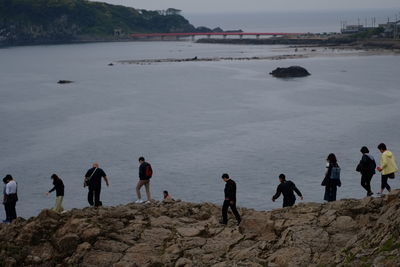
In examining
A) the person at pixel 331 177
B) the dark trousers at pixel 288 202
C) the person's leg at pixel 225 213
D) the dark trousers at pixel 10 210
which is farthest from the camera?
the dark trousers at pixel 10 210

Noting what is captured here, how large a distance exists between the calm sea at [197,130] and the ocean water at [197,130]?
105 millimetres

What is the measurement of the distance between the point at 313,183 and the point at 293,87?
52.7m

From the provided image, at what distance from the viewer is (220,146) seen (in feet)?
145

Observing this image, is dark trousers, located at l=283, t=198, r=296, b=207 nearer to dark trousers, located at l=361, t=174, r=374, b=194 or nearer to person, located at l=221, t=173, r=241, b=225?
person, located at l=221, t=173, r=241, b=225

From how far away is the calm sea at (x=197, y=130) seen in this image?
33.5 m

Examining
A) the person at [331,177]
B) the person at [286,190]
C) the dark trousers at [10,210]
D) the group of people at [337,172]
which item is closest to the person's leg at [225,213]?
the person at [286,190]

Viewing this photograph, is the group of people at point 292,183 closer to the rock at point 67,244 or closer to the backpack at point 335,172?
the backpack at point 335,172

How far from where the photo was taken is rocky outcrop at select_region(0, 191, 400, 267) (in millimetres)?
13822

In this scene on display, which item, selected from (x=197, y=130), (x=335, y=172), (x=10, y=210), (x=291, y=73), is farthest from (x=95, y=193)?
(x=291, y=73)

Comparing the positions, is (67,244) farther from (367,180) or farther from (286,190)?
(367,180)

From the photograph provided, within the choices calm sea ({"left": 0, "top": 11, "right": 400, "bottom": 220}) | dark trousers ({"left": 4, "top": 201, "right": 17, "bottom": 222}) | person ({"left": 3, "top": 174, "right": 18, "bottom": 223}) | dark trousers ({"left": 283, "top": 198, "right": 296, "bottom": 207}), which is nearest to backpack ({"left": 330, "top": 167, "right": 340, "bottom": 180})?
dark trousers ({"left": 283, "top": 198, "right": 296, "bottom": 207})

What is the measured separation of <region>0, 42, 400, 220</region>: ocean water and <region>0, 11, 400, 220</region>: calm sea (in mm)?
105

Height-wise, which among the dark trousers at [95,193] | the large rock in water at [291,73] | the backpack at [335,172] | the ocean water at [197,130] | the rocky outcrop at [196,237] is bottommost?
the ocean water at [197,130]

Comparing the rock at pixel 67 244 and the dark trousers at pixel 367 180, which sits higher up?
the dark trousers at pixel 367 180
